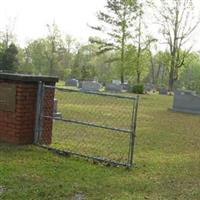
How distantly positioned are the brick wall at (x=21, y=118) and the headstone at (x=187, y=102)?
14174 millimetres

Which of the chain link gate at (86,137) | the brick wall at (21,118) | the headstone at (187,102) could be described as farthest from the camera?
the headstone at (187,102)

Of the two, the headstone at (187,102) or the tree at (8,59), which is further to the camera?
the tree at (8,59)

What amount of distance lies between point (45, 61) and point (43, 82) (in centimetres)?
7289

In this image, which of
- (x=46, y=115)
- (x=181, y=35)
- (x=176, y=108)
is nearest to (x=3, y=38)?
(x=181, y=35)

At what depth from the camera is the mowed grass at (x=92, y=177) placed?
5.59m

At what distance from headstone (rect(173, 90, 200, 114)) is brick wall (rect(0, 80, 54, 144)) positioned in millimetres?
14174

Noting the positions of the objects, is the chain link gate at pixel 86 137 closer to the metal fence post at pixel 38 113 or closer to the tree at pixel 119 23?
the metal fence post at pixel 38 113

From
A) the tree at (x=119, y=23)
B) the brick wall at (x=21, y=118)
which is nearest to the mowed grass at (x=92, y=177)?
the brick wall at (x=21, y=118)

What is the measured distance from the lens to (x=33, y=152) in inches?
305

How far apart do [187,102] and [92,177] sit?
53.5 feet

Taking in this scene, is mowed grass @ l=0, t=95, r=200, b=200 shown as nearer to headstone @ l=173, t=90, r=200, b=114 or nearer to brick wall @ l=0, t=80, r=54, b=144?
brick wall @ l=0, t=80, r=54, b=144

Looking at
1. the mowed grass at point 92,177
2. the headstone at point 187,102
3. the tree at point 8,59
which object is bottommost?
the mowed grass at point 92,177

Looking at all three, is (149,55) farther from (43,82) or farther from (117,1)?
(43,82)

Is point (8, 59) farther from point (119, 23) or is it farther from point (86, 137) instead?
point (86, 137)
